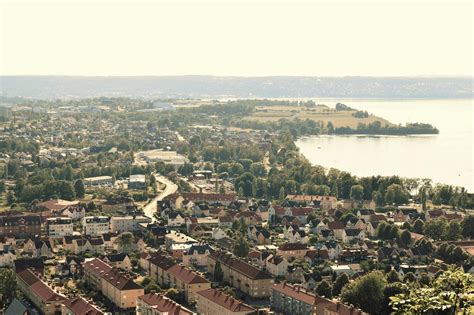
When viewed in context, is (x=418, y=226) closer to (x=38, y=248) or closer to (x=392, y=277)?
(x=392, y=277)

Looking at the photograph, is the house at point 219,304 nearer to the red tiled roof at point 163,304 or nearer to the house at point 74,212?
the red tiled roof at point 163,304

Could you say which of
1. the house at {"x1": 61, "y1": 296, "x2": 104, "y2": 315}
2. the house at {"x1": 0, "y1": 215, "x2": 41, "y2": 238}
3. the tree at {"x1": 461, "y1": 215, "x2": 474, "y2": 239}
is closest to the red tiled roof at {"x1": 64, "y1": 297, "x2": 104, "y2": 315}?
the house at {"x1": 61, "y1": 296, "x2": 104, "y2": 315}

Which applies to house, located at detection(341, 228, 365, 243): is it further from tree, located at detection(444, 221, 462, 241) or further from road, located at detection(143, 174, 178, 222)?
road, located at detection(143, 174, 178, 222)

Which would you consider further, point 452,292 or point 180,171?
point 180,171

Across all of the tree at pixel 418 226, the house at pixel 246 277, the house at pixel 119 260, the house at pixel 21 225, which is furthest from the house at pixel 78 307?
the tree at pixel 418 226

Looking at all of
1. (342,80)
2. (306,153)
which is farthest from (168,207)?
(342,80)

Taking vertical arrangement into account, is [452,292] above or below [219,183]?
above

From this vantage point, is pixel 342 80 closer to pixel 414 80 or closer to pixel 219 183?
pixel 414 80
